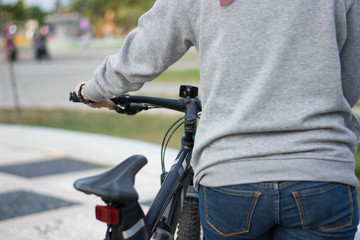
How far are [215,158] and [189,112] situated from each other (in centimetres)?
72

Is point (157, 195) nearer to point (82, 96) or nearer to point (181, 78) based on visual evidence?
point (82, 96)

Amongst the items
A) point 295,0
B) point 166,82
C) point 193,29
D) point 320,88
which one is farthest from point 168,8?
point 166,82

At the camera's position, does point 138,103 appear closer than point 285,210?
No

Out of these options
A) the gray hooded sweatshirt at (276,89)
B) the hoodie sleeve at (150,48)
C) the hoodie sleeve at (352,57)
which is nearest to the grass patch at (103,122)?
the hoodie sleeve at (150,48)

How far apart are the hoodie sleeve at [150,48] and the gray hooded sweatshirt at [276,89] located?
8cm

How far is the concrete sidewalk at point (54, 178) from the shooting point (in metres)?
4.26

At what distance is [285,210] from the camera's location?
1.52 metres

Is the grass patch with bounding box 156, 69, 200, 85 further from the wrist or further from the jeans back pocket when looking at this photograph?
the jeans back pocket

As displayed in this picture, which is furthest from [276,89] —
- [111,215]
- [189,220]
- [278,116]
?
[189,220]

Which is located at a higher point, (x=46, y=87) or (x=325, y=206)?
(x=325, y=206)

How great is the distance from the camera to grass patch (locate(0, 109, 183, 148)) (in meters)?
7.87

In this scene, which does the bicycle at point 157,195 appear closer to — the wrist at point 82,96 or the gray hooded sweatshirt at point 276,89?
the wrist at point 82,96

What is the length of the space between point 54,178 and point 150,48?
4403 millimetres

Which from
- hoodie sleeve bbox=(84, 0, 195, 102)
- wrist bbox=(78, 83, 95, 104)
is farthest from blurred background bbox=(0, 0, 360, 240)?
hoodie sleeve bbox=(84, 0, 195, 102)
